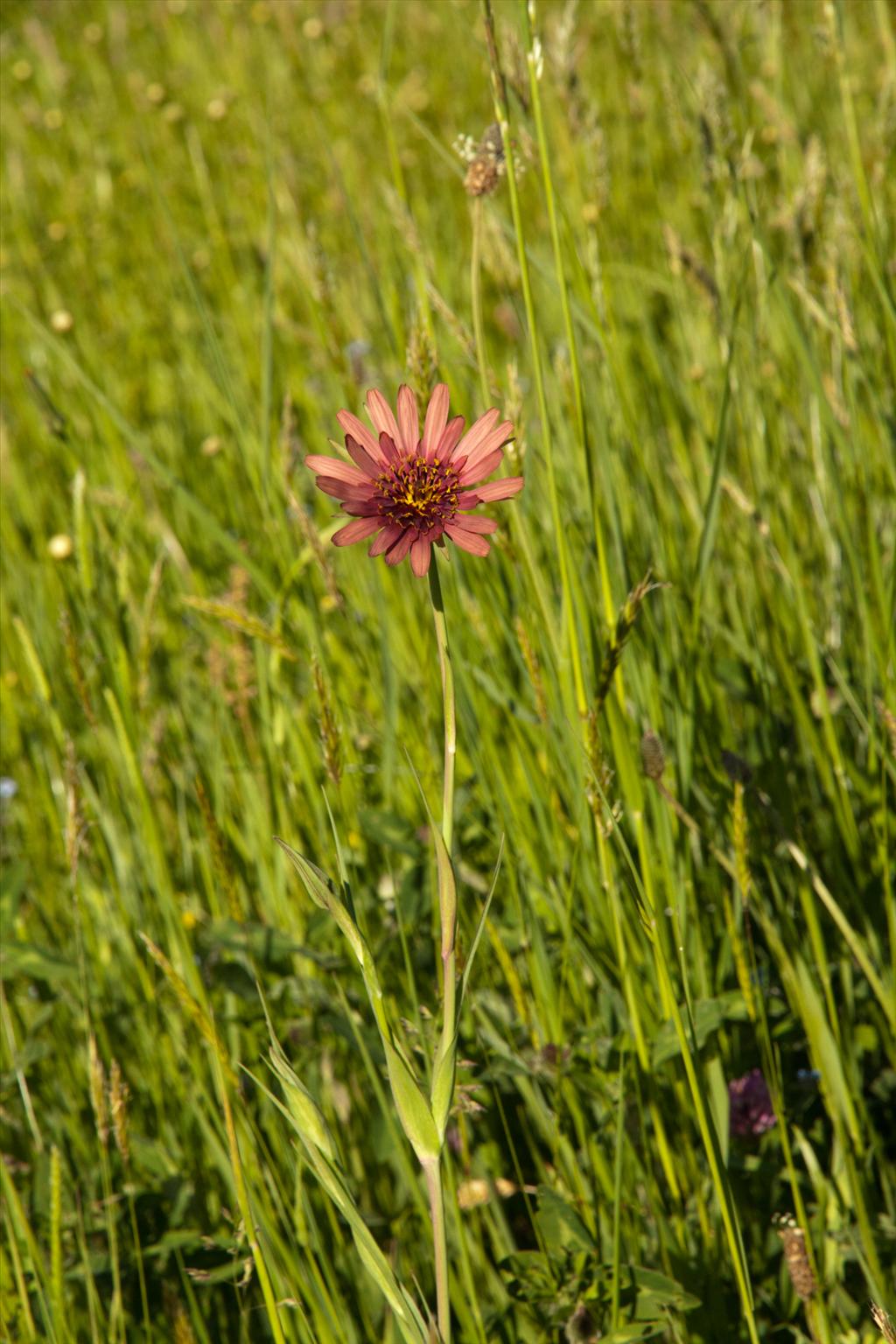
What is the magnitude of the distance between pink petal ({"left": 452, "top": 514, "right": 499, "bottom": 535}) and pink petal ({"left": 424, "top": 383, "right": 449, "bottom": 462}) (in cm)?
9

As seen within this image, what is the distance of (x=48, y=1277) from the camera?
3.52ft

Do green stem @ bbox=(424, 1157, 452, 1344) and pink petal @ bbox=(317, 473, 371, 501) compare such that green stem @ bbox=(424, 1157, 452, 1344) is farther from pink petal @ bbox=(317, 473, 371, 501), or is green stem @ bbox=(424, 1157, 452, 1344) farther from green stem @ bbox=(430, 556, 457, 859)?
pink petal @ bbox=(317, 473, 371, 501)

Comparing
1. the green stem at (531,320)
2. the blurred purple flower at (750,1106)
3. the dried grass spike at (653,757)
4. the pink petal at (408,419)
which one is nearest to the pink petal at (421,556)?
the pink petal at (408,419)

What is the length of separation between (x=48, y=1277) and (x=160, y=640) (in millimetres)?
1361

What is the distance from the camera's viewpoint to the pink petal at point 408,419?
34.1 inches

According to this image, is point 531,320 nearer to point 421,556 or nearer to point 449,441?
point 449,441

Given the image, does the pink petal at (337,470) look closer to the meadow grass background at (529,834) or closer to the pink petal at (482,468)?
the pink petal at (482,468)

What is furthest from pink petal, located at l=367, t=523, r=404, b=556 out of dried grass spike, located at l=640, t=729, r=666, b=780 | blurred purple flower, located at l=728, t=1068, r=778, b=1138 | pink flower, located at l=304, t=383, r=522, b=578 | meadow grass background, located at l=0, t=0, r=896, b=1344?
blurred purple flower, located at l=728, t=1068, r=778, b=1138

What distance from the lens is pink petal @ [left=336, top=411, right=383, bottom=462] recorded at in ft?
2.78

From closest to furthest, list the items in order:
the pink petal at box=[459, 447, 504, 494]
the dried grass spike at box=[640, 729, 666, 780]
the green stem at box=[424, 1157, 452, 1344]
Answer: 1. the green stem at box=[424, 1157, 452, 1344]
2. the pink petal at box=[459, 447, 504, 494]
3. the dried grass spike at box=[640, 729, 666, 780]

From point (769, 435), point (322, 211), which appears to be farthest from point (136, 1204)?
point (322, 211)

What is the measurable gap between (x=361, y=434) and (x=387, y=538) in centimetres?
10

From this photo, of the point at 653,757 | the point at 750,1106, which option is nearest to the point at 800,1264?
the point at 750,1106

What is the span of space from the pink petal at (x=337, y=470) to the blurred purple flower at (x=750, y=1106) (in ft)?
2.76
